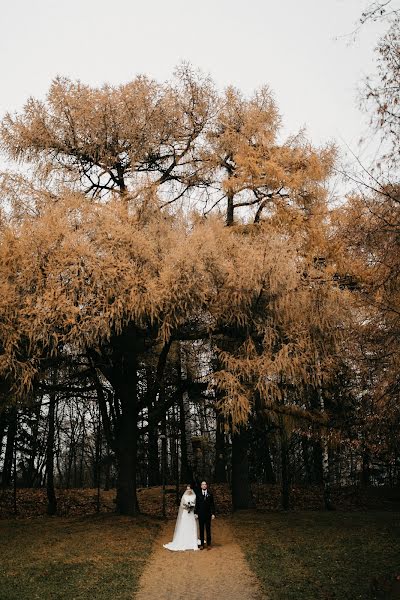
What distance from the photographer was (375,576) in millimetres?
7027

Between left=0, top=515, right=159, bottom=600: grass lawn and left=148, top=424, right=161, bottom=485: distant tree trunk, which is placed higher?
left=148, top=424, right=161, bottom=485: distant tree trunk

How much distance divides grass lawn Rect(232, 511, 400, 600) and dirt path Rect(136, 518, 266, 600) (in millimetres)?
237

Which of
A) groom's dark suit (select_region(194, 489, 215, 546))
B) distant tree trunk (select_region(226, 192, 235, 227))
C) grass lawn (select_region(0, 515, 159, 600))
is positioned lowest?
grass lawn (select_region(0, 515, 159, 600))

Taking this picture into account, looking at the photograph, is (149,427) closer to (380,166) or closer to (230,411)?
(230,411)

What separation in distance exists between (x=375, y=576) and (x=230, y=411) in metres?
3.94

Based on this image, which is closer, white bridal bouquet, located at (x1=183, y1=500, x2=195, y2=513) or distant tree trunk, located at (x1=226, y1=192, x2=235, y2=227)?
white bridal bouquet, located at (x1=183, y1=500, x2=195, y2=513)

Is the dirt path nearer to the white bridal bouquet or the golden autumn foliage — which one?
the white bridal bouquet

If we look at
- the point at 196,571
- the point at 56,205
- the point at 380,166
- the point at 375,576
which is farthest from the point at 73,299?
the point at 375,576

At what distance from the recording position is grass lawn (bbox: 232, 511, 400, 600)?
6.66 metres

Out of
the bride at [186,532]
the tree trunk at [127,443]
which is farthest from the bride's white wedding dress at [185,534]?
the tree trunk at [127,443]

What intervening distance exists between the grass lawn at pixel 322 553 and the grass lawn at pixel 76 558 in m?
2.00

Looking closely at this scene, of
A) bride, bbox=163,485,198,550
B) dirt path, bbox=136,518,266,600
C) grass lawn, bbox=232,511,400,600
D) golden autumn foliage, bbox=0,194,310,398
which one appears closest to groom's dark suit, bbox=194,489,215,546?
bride, bbox=163,485,198,550

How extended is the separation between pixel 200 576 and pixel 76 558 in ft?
7.26

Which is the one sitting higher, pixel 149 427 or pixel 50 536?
pixel 149 427
